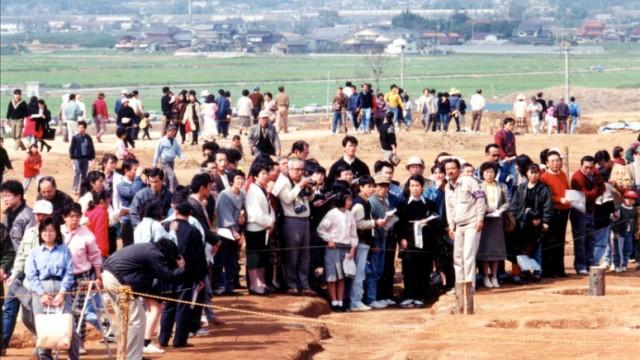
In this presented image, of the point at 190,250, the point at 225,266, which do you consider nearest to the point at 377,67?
the point at 225,266

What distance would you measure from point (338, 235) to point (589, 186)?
4125 millimetres

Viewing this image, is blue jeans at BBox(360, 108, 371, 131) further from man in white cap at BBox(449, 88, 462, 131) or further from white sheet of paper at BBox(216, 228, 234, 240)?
white sheet of paper at BBox(216, 228, 234, 240)

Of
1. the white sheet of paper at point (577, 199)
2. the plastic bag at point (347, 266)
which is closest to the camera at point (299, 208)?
the plastic bag at point (347, 266)

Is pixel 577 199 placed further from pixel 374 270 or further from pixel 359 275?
pixel 359 275

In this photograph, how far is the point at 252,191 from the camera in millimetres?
18531

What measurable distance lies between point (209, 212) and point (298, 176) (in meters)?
1.44

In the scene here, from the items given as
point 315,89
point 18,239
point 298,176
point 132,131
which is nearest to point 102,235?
point 18,239

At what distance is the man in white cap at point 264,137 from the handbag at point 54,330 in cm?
1082

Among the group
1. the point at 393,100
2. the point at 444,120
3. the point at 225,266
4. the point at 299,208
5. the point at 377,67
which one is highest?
the point at 299,208

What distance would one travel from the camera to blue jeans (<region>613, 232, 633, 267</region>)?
2209 centimetres

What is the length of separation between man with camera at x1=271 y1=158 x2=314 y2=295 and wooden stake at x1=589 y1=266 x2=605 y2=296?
137 inches

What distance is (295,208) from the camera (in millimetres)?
19016

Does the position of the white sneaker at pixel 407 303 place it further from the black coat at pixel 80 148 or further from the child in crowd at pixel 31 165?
the black coat at pixel 80 148

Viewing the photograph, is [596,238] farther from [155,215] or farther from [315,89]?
[315,89]
